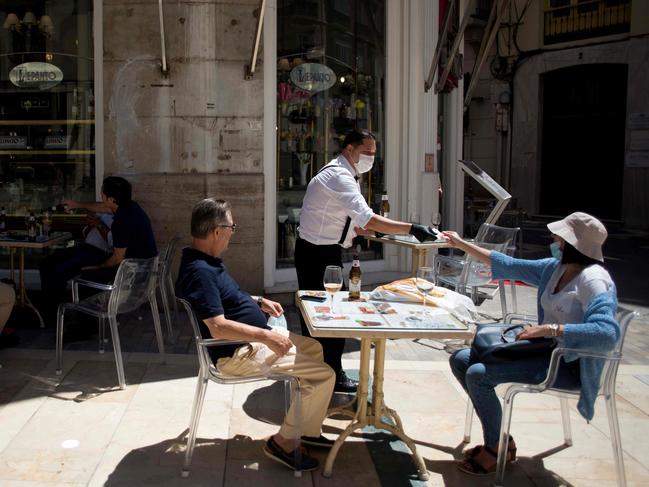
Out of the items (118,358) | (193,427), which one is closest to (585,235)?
(193,427)

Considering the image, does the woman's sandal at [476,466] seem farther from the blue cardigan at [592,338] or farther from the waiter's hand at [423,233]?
the waiter's hand at [423,233]

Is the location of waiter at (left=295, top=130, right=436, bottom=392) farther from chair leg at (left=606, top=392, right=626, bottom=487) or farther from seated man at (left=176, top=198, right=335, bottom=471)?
chair leg at (left=606, top=392, right=626, bottom=487)

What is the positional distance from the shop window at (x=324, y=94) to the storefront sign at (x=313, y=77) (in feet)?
0.03

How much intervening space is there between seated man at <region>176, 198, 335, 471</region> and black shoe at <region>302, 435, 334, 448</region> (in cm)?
11

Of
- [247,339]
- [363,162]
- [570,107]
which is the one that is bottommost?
[247,339]

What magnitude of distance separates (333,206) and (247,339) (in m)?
1.32

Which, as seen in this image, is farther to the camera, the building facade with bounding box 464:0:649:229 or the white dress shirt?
the building facade with bounding box 464:0:649:229

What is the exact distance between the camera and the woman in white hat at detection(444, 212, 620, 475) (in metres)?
3.19

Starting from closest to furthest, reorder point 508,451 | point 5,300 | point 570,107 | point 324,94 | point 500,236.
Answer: point 508,451, point 5,300, point 500,236, point 324,94, point 570,107

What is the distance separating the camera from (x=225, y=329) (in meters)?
3.29

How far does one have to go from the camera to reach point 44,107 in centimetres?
745

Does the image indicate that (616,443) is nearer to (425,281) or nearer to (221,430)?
(425,281)

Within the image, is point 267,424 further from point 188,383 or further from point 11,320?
point 11,320

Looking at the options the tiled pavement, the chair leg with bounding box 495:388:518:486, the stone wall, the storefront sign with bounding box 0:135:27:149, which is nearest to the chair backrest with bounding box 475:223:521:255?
the tiled pavement
